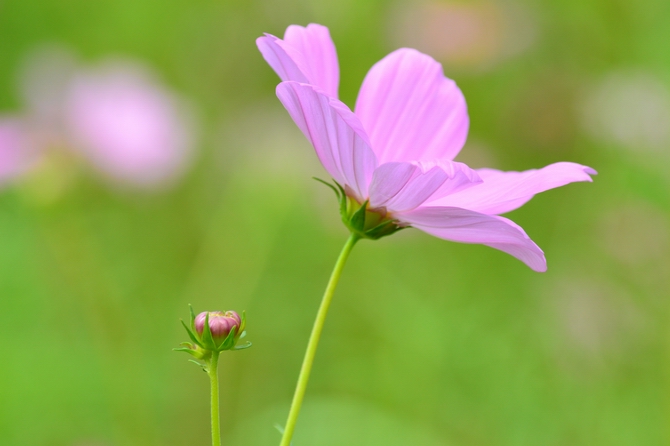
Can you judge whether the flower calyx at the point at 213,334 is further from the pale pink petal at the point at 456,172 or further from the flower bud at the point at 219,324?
the pale pink petal at the point at 456,172

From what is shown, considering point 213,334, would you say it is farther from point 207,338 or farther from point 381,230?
point 381,230

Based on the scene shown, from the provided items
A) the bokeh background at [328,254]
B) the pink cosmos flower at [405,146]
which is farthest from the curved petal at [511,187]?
the bokeh background at [328,254]

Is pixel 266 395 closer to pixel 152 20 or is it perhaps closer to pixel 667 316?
pixel 667 316

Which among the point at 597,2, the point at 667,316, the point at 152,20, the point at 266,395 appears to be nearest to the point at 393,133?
the point at 667,316

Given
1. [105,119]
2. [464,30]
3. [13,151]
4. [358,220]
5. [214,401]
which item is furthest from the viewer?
[464,30]

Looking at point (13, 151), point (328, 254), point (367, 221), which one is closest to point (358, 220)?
point (367, 221)

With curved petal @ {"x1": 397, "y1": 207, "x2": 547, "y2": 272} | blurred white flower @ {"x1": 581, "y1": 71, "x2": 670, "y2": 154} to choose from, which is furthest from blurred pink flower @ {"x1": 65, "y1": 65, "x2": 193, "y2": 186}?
curved petal @ {"x1": 397, "y1": 207, "x2": 547, "y2": 272}
